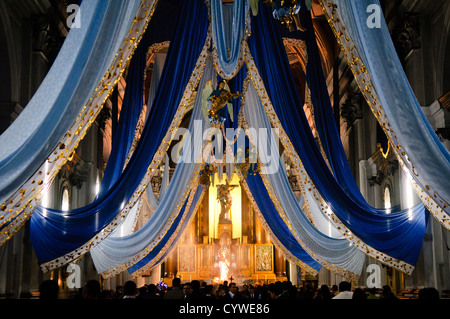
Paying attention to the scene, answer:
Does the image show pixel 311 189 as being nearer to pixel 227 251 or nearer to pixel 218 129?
pixel 218 129

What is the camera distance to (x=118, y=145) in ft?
31.0

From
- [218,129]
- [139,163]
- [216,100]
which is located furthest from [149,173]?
[218,129]

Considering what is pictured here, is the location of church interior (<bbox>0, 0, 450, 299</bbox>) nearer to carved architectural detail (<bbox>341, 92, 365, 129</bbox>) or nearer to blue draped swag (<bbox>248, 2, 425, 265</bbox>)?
blue draped swag (<bbox>248, 2, 425, 265</bbox>)

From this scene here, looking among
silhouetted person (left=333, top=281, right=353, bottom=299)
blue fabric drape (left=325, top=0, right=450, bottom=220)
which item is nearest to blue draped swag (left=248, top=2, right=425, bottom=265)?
silhouetted person (left=333, top=281, right=353, bottom=299)

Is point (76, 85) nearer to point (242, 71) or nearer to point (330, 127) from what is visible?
point (330, 127)

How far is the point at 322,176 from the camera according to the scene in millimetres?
8375

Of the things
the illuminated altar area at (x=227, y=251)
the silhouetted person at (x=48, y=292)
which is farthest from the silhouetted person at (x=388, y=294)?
the illuminated altar area at (x=227, y=251)

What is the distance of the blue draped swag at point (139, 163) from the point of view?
25.8 ft

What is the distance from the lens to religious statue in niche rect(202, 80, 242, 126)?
34.0 ft

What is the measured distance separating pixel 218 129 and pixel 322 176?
434cm

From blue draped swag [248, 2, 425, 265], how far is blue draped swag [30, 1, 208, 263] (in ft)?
3.39

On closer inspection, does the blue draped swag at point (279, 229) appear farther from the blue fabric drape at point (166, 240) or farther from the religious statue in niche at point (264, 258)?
the religious statue in niche at point (264, 258)
